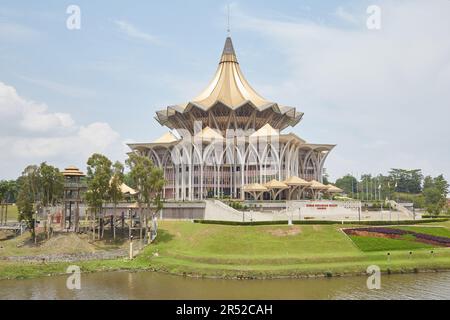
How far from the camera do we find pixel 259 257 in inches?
1667

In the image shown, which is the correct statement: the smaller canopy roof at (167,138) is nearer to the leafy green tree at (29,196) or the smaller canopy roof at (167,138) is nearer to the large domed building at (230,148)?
the large domed building at (230,148)

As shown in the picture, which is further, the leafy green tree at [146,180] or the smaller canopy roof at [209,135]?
the smaller canopy roof at [209,135]

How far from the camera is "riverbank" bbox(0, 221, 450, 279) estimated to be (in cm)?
3928

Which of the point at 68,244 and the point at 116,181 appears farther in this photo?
the point at 116,181

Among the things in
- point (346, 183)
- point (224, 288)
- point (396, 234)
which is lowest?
point (224, 288)

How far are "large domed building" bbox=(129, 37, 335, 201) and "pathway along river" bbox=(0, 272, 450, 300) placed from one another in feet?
106

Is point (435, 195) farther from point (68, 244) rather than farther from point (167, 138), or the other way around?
point (68, 244)

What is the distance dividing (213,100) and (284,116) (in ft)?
48.1

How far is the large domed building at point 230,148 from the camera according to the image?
76688mm

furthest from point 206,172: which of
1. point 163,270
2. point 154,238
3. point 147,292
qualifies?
point 147,292

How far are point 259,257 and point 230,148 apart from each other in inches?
1486

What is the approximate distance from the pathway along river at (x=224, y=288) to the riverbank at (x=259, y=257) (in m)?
1.46

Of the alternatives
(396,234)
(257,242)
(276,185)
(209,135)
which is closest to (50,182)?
(257,242)

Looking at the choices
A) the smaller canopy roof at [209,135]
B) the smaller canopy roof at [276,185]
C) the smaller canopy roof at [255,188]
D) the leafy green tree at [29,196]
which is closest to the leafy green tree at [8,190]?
the leafy green tree at [29,196]
